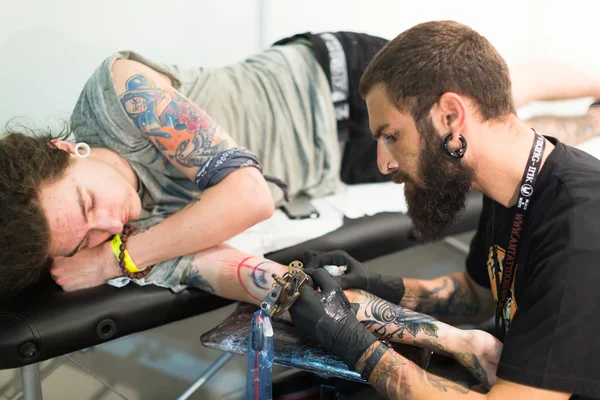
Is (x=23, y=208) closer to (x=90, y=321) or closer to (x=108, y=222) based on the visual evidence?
(x=108, y=222)

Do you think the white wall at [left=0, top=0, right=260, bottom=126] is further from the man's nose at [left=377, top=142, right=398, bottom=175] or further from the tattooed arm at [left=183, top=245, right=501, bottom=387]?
the man's nose at [left=377, top=142, right=398, bottom=175]

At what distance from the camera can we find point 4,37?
2039 mm

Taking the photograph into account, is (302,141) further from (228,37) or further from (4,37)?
(4,37)

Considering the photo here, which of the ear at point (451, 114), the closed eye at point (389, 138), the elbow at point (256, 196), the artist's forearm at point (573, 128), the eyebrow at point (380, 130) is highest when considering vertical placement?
the ear at point (451, 114)

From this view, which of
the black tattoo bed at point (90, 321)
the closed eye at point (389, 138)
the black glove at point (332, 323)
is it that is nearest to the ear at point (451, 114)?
the closed eye at point (389, 138)

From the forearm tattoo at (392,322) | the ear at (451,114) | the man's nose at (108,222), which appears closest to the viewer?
the ear at (451,114)

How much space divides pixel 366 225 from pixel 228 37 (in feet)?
3.78

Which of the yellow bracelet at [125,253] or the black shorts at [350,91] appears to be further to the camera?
the black shorts at [350,91]

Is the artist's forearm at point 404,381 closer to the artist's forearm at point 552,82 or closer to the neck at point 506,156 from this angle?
the neck at point 506,156

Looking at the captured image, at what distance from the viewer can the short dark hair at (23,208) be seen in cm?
138

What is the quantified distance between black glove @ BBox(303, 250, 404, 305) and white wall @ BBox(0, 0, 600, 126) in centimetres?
126

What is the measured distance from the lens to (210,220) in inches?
62.1

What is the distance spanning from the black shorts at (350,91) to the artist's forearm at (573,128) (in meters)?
0.62

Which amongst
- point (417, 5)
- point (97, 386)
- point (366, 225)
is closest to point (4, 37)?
point (97, 386)
